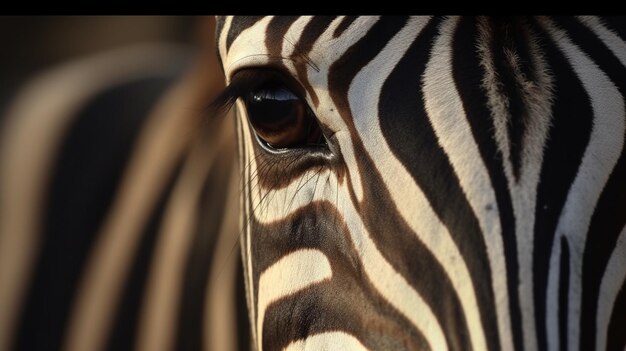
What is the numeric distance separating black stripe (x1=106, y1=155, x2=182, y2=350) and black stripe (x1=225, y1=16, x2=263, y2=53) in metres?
1.39

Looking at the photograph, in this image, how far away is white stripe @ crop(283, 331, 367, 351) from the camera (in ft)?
5.85

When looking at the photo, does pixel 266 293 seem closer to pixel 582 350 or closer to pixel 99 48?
pixel 582 350

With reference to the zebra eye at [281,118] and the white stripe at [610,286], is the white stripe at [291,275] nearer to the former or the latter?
the zebra eye at [281,118]

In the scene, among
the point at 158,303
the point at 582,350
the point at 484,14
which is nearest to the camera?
the point at 582,350

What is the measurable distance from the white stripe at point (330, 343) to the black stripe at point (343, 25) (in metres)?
0.67

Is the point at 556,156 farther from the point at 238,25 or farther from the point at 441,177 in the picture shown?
the point at 238,25

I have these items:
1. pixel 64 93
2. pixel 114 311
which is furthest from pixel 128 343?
pixel 64 93

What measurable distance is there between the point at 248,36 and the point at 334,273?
0.65m

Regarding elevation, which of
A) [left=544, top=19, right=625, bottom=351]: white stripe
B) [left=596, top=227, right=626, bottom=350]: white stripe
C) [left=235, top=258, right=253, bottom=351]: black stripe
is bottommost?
[left=235, top=258, right=253, bottom=351]: black stripe

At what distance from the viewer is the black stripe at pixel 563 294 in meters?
1.50

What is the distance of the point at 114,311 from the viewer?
3480mm

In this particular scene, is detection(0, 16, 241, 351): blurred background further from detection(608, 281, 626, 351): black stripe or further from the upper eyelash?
detection(608, 281, 626, 351): black stripe

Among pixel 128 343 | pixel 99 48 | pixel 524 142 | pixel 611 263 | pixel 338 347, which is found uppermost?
pixel 99 48

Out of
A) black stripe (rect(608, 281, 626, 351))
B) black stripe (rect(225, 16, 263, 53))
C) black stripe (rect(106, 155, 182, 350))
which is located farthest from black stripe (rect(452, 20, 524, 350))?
black stripe (rect(106, 155, 182, 350))
